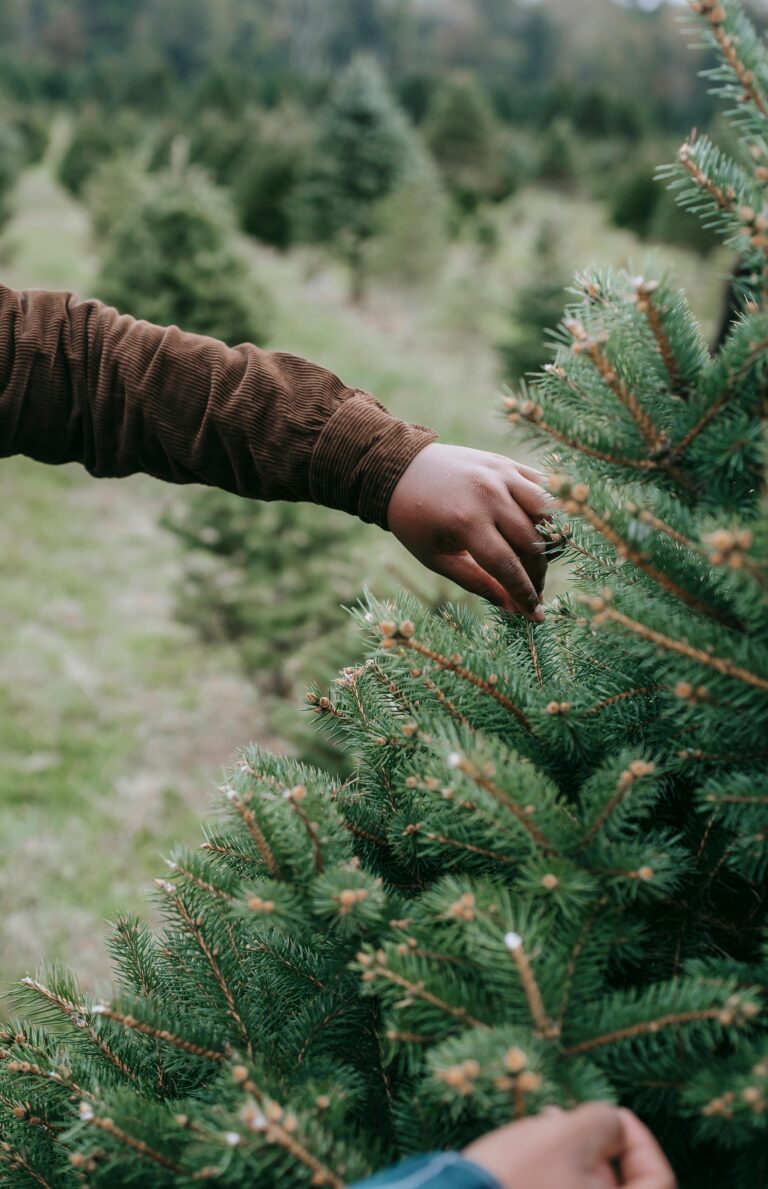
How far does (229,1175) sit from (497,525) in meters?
1.01

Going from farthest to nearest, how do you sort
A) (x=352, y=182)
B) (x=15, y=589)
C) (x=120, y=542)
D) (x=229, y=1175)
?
(x=352, y=182)
(x=120, y=542)
(x=15, y=589)
(x=229, y=1175)

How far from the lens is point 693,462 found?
3.57 ft

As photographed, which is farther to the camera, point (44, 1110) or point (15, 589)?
point (15, 589)

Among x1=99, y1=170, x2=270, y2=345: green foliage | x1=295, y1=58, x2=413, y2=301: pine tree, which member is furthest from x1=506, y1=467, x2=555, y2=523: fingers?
x1=295, y1=58, x2=413, y2=301: pine tree

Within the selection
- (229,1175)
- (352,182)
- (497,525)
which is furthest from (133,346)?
(352,182)

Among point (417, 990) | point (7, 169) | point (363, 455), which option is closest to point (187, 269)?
point (7, 169)

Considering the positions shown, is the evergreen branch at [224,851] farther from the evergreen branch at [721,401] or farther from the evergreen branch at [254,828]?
the evergreen branch at [721,401]

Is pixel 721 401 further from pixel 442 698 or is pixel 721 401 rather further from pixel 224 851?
pixel 224 851

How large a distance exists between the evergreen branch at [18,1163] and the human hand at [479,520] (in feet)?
3.53

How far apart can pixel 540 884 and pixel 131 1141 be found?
1.80 ft

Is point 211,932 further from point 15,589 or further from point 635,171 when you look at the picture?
point 635,171

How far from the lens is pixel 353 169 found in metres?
16.9

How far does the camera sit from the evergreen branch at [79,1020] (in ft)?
4.05

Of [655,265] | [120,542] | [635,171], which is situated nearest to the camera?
[655,265]
